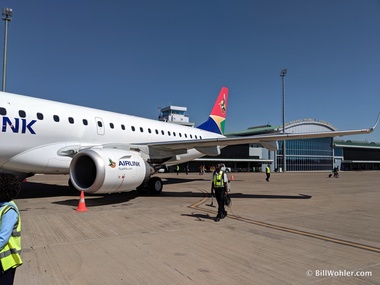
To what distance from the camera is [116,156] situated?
32.6 ft

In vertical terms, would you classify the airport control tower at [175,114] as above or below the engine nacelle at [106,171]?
above

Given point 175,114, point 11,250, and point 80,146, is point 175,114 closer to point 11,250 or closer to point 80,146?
point 80,146

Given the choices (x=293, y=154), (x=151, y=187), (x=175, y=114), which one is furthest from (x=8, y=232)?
(x=175, y=114)

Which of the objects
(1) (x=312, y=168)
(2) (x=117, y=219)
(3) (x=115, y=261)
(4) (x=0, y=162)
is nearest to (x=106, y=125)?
(4) (x=0, y=162)

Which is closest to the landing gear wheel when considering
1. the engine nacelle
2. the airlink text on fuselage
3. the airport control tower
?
the engine nacelle

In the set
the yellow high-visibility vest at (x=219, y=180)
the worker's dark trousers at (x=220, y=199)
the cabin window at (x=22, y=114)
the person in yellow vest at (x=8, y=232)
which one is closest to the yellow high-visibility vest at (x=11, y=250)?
the person in yellow vest at (x=8, y=232)

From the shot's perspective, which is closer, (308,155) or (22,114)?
(22,114)

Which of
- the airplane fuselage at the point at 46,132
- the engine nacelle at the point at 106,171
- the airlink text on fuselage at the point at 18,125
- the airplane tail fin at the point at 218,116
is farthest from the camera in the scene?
the airplane tail fin at the point at 218,116

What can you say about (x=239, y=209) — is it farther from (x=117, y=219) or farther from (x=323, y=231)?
(x=117, y=219)

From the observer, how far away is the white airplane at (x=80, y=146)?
9609mm

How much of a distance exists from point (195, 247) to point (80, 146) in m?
7.89

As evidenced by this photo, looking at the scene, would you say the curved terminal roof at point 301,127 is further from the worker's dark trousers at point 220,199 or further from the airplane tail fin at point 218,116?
the worker's dark trousers at point 220,199

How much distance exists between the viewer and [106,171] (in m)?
9.27

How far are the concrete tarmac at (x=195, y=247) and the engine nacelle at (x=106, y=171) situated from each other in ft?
2.61
